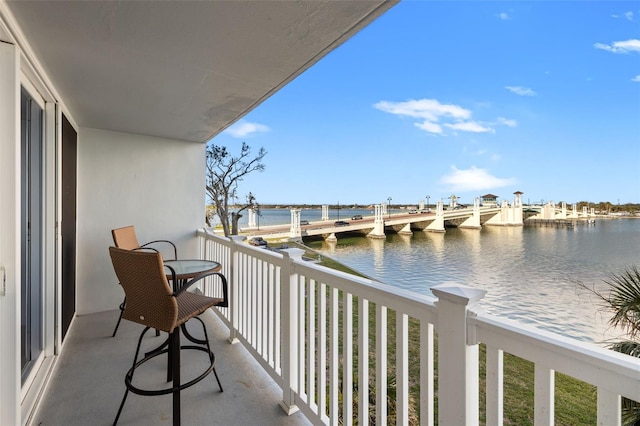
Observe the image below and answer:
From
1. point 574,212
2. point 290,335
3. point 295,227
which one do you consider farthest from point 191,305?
point 574,212

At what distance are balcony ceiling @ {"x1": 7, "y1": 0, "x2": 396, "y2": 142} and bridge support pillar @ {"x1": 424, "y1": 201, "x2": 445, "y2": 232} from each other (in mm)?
15462

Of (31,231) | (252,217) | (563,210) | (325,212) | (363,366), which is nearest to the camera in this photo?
(363,366)

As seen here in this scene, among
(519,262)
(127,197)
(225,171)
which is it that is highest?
(225,171)

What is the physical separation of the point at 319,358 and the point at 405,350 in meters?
0.74

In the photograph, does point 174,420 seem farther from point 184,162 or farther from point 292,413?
point 184,162

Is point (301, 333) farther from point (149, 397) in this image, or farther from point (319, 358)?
point (149, 397)

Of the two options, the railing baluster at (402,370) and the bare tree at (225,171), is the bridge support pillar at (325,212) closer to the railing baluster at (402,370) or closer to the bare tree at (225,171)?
the bare tree at (225,171)

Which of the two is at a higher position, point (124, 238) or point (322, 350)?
point (124, 238)

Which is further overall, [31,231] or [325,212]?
[325,212]

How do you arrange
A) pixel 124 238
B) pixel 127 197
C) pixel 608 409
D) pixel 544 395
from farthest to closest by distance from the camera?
1. pixel 127 197
2. pixel 124 238
3. pixel 544 395
4. pixel 608 409

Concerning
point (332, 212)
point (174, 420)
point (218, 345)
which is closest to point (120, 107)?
point (218, 345)

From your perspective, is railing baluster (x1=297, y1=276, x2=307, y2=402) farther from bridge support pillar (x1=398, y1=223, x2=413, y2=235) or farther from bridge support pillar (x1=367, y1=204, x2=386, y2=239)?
bridge support pillar (x1=398, y1=223, x2=413, y2=235)

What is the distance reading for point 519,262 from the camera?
15008 millimetres

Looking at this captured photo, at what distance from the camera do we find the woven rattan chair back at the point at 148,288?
69.0 inches
